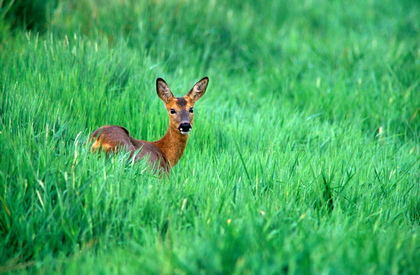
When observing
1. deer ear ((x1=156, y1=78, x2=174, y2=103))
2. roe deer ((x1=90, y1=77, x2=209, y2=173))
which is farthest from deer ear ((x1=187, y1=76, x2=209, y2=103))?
deer ear ((x1=156, y1=78, x2=174, y2=103))

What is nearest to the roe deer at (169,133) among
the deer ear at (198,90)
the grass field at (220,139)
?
the deer ear at (198,90)

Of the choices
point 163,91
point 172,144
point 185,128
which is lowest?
point 172,144

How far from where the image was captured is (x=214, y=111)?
548cm

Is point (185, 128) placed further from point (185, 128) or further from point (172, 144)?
point (172, 144)

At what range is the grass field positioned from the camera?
A: 278 cm

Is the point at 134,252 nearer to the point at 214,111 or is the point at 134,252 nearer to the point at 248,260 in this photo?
the point at 248,260

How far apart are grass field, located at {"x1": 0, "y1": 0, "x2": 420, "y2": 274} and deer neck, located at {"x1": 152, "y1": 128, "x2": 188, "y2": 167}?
0.34ft

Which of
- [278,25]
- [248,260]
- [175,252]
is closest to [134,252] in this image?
[175,252]

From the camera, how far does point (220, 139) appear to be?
16.4ft

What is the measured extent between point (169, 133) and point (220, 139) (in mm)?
529

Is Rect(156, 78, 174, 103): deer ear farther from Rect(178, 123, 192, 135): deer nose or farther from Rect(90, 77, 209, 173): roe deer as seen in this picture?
Rect(178, 123, 192, 135): deer nose

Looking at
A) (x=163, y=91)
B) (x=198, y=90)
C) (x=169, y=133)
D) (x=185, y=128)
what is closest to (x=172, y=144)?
(x=169, y=133)

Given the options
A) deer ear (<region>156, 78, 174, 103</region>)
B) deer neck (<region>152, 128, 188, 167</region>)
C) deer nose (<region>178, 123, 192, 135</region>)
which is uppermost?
deer ear (<region>156, 78, 174, 103</region>)

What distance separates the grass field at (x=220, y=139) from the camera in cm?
278
